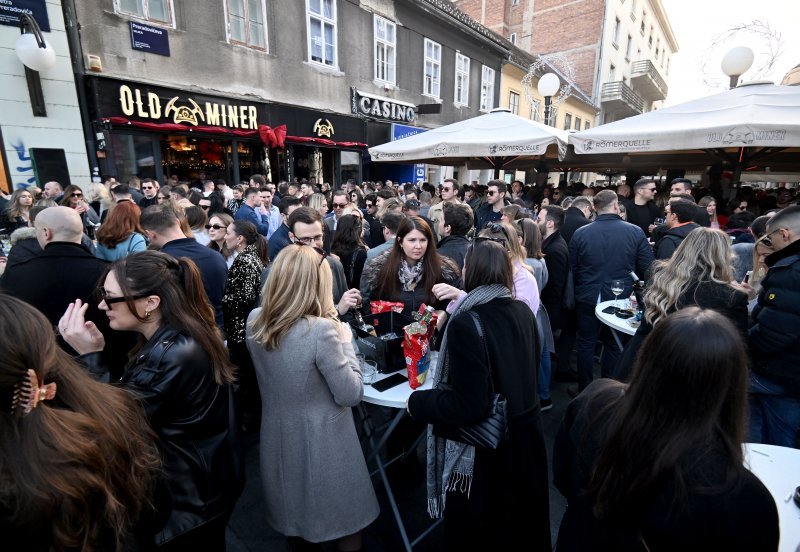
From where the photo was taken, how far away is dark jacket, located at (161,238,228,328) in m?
3.10

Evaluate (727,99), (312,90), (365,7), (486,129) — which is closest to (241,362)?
(486,129)

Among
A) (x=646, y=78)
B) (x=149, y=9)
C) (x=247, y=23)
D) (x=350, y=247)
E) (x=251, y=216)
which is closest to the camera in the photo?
(x=350, y=247)

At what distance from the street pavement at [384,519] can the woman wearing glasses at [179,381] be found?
2.59 ft

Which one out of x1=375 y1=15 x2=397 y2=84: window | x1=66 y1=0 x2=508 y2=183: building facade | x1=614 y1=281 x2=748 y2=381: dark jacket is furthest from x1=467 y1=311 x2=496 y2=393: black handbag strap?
x1=375 y1=15 x2=397 y2=84: window

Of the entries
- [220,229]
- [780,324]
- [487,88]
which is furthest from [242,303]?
[487,88]

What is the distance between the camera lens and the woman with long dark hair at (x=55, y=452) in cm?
96

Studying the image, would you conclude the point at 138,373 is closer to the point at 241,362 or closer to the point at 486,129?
the point at 241,362

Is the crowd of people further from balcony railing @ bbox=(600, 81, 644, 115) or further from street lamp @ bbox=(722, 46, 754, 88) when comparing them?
balcony railing @ bbox=(600, 81, 644, 115)

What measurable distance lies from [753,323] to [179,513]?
346 centimetres

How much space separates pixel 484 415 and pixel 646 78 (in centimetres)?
3604

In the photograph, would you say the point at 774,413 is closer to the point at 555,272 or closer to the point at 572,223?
the point at 555,272

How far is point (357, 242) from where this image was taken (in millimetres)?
4410

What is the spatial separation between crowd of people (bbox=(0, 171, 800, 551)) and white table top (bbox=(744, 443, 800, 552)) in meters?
0.43

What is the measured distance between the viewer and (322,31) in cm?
1196
